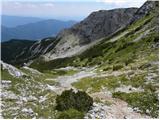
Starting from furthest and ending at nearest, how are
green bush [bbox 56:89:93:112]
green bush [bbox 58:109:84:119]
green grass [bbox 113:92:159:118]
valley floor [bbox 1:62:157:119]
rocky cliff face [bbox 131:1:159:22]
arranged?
rocky cliff face [bbox 131:1:159:22] < green grass [bbox 113:92:159:118] < green bush [bbox 56:89:93:112] < valley floor [bbox 1:62:157:119] < green bush [bbox 58:109:84:119]

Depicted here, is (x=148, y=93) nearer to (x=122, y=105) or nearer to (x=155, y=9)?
(x=122, y=105)

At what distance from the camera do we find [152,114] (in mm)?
26859

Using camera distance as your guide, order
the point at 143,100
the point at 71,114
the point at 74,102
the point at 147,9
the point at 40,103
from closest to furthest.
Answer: the point at 71,114, the point at 74,102, the point at 40,103, the point at 143,100, the point at 147,9

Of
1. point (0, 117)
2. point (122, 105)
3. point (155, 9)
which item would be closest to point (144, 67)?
point (122, 105)

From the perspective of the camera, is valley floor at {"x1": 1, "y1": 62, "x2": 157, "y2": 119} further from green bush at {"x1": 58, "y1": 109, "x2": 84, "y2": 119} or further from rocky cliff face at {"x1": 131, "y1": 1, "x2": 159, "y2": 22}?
rocky cliff face at {"x1": 131, "y1": 1, "x2": 159, "y2": 22}

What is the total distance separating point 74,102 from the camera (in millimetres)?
26312

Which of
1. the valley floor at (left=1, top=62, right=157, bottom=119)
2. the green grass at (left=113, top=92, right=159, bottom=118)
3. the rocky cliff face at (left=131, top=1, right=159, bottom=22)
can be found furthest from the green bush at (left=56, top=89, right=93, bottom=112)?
the rocky cliff face at (left=131, top=1, right=159, bottom=22)

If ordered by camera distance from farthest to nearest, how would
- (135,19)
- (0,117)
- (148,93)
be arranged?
(135,19) < (148,93) < (0,117)

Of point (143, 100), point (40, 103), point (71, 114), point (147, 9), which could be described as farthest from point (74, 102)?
point (147, 9)

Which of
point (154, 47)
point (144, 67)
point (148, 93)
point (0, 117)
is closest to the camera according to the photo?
point (0, 117)

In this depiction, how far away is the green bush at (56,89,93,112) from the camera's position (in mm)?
25953

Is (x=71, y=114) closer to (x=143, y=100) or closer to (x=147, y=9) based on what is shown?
(x=143, y=100)

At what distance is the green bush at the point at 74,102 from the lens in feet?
85.1

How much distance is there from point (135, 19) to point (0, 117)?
13862 cm
